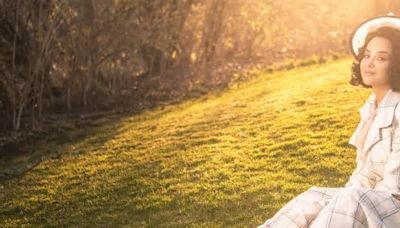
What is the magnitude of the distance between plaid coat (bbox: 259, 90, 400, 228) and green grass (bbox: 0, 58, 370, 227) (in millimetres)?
3241

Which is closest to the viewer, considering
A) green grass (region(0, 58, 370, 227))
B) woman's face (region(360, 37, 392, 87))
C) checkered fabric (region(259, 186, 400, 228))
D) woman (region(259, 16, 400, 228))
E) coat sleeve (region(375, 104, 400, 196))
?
checkered fabric (region(259, 186, 400, 228))

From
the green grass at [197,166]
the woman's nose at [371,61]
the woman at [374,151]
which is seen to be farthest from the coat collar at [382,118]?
the green grass at [197,166]

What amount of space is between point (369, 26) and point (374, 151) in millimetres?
1149

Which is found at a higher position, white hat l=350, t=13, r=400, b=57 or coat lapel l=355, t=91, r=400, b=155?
white hat l=350, t=13, r=400, b=57

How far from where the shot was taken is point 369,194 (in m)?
5.04

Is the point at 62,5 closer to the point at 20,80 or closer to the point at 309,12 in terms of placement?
the point at 20,80

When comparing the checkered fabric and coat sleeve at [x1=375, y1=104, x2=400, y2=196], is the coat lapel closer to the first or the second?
coat sleeve at [x1=375, y1=104, x2=400, y2=196]

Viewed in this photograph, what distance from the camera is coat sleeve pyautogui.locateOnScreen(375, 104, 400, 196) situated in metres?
5.23

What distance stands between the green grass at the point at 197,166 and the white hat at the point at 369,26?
3534 millimetres

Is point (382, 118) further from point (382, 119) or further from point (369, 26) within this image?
point (369, 26)

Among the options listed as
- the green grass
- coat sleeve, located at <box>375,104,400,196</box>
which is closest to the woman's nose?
coat sleeve, located at <box>375,104,400,196</box>

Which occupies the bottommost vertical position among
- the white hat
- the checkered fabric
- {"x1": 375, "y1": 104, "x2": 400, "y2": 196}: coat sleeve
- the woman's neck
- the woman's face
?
the checkered fabric

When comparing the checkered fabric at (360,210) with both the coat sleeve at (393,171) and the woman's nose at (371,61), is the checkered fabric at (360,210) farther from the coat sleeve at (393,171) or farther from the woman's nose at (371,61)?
the woman's nose at (371,61)

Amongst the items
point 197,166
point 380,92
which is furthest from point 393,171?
point 197,166
